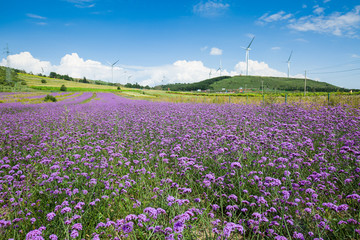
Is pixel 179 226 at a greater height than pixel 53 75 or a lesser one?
lesser

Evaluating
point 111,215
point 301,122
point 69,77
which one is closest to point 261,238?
point 111,215

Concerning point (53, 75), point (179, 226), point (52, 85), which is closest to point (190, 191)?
point (179, 226)

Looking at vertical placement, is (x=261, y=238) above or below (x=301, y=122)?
below

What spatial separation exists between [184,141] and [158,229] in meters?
3.75

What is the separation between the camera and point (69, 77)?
12281 centimetres

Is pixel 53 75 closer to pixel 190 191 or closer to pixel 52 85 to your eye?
pixel 52 85

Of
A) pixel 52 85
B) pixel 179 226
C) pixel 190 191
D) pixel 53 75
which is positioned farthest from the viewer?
pixel 53 75

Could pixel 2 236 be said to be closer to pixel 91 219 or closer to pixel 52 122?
pixel 91 219

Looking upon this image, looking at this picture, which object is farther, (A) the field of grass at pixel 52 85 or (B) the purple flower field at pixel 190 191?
(A) the field of grass at pixel 52 85

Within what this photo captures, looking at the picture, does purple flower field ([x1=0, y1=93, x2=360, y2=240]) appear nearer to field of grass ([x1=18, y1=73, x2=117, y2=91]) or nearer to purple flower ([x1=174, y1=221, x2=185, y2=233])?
purple flower ([x1=174, y1=221, x2=185, y2=233])

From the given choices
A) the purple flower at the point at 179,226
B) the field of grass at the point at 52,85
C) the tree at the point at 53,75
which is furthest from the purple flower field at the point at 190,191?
the tree at the point at 53,75

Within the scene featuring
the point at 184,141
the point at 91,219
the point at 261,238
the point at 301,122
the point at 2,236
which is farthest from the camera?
the point at 301,122

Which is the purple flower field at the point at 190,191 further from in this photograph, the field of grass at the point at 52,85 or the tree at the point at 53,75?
the tree at the point at 53,75

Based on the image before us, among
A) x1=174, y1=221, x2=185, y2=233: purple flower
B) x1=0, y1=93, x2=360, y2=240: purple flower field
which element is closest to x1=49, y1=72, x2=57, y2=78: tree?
x1=0, y1=93, x2=360, y2=240: purple flower field
